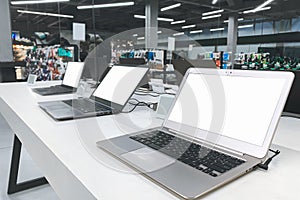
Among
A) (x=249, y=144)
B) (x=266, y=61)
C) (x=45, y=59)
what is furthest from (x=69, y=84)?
(x=266, y=61)

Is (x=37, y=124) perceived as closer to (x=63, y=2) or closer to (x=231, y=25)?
(x=63, y=2)

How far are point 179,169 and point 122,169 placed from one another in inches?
5.3

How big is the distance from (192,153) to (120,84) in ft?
2.12

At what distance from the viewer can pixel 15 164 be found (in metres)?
1.76

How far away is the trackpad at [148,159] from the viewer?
52 centimetres

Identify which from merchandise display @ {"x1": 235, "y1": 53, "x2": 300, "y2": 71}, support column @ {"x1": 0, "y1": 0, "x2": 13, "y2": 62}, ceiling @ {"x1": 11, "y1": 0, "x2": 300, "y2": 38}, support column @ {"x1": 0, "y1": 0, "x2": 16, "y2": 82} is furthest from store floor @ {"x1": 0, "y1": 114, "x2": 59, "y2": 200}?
merchandise display @ {"x1": 235, "y1": 53, "x2": 300, "y2": 71}

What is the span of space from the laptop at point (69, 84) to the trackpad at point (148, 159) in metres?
1.19

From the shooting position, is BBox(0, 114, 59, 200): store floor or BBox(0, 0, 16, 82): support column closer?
BBox(0, 114, 59, 200): store floor

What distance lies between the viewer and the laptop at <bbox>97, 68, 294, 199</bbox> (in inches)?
19.0

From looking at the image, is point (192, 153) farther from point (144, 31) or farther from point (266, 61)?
point (144, 31)

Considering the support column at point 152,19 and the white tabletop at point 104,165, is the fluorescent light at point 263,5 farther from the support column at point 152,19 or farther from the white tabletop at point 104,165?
the white tabletop at point 104,165

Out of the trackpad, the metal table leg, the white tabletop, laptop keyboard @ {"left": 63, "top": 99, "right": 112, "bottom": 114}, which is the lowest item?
the metal table leg

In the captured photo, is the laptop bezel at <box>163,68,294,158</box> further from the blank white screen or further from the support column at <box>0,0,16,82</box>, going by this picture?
the support column at <box>0,0,16,82</box>

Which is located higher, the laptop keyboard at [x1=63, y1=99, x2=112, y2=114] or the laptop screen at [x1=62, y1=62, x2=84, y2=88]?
the laptop screen at [x1=62, y1=62, x2=84, y2=88]
